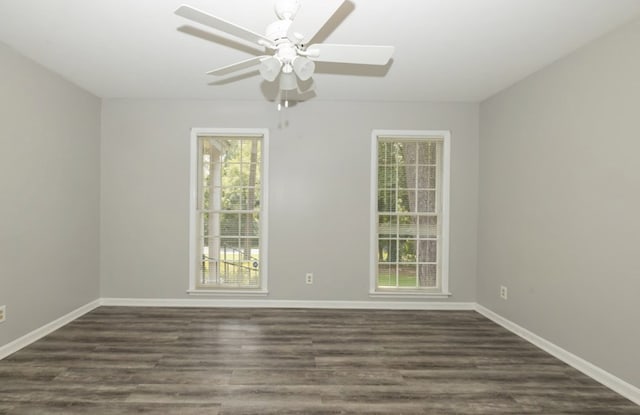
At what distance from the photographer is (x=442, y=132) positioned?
450 cm

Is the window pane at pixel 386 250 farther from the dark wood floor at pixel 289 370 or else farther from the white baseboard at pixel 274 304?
the dark wood floor at pixel 289 370

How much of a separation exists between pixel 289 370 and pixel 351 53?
2.34 m

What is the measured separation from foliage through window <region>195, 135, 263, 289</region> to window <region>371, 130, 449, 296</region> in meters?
1.56

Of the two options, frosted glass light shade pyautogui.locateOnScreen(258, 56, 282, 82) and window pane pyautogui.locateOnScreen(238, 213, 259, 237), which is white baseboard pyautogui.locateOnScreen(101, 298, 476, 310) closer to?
window pane pyautogui.locateOnScreen(238, 213, 259, 237)

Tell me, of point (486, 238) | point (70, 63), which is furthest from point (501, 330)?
point (70, 63)

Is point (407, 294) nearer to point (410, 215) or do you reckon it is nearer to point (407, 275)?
point (407, 275)

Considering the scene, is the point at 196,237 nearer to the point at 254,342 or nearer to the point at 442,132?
the point at 254,342

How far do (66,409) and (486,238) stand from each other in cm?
422

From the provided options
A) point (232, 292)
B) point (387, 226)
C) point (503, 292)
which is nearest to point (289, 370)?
point (232, 292)

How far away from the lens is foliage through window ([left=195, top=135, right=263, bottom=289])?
4543 millimetres

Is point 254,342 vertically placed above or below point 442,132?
below

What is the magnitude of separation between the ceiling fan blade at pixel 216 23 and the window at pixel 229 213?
2.55 meters

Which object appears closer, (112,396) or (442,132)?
(112,396)

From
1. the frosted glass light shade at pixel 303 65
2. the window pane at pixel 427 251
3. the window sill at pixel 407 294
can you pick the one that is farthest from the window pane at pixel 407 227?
the frosted glass light shade at pixel 303 65
